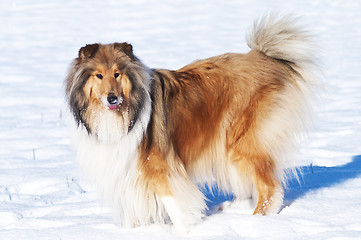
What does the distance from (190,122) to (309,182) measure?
1.60 m

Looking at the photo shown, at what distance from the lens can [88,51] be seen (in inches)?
156

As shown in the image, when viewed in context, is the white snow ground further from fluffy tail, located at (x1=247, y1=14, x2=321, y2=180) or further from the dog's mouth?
the dog's mouth

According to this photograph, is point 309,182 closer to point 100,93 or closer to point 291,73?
point 291,73

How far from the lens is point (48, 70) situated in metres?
11.1

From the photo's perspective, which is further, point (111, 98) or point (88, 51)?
point (88, 51)

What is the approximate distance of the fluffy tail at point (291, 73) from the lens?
4.54m

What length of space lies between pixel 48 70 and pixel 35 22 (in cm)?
478

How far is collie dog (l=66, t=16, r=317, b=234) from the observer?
3.95 metres

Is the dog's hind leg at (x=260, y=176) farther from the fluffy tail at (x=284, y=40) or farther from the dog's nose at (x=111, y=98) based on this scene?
the dog's nose at (x=111, y=98)

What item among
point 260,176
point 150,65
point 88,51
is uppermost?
point 88,51

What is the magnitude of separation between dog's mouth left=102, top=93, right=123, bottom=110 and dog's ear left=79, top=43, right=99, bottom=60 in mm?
384

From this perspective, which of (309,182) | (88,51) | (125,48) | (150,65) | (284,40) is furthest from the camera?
(150,65)

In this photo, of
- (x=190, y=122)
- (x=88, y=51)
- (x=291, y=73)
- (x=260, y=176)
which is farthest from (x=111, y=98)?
(x=291, y=73)

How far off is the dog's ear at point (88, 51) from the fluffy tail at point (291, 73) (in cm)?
151
